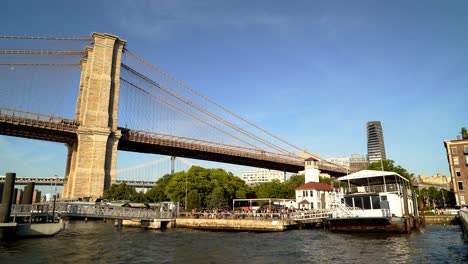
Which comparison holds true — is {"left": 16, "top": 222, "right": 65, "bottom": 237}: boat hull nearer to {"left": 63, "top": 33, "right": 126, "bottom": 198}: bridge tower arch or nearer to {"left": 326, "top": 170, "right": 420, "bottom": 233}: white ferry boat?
{"left": 326, "top": 170, "right": 420, "bottom": 233}: white ferry boat

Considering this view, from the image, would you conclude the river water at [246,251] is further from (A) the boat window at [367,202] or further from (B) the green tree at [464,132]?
(B) the green tree at [464,132]

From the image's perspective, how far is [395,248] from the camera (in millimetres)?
23062

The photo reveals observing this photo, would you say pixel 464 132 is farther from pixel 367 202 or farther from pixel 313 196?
pixel 367 202

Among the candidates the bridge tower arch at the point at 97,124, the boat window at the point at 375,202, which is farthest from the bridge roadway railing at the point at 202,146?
the boat window at the point at 375,202

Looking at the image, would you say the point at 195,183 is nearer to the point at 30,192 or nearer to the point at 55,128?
Answer: the point at 55,128

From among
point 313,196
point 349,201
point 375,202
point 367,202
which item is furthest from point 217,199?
point 375,202

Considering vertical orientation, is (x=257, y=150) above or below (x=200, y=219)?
above

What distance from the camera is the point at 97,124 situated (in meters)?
59.8

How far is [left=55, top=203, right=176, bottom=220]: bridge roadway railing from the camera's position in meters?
35.5

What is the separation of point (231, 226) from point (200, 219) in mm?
4757

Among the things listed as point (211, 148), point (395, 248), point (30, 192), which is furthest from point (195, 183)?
point (395, 248)

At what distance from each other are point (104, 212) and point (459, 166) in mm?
64471

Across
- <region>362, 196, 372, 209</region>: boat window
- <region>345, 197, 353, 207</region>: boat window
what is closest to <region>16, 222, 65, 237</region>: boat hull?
<region>345, 197, 353, 207</region>: boat window

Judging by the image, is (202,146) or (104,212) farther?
(202,146)
